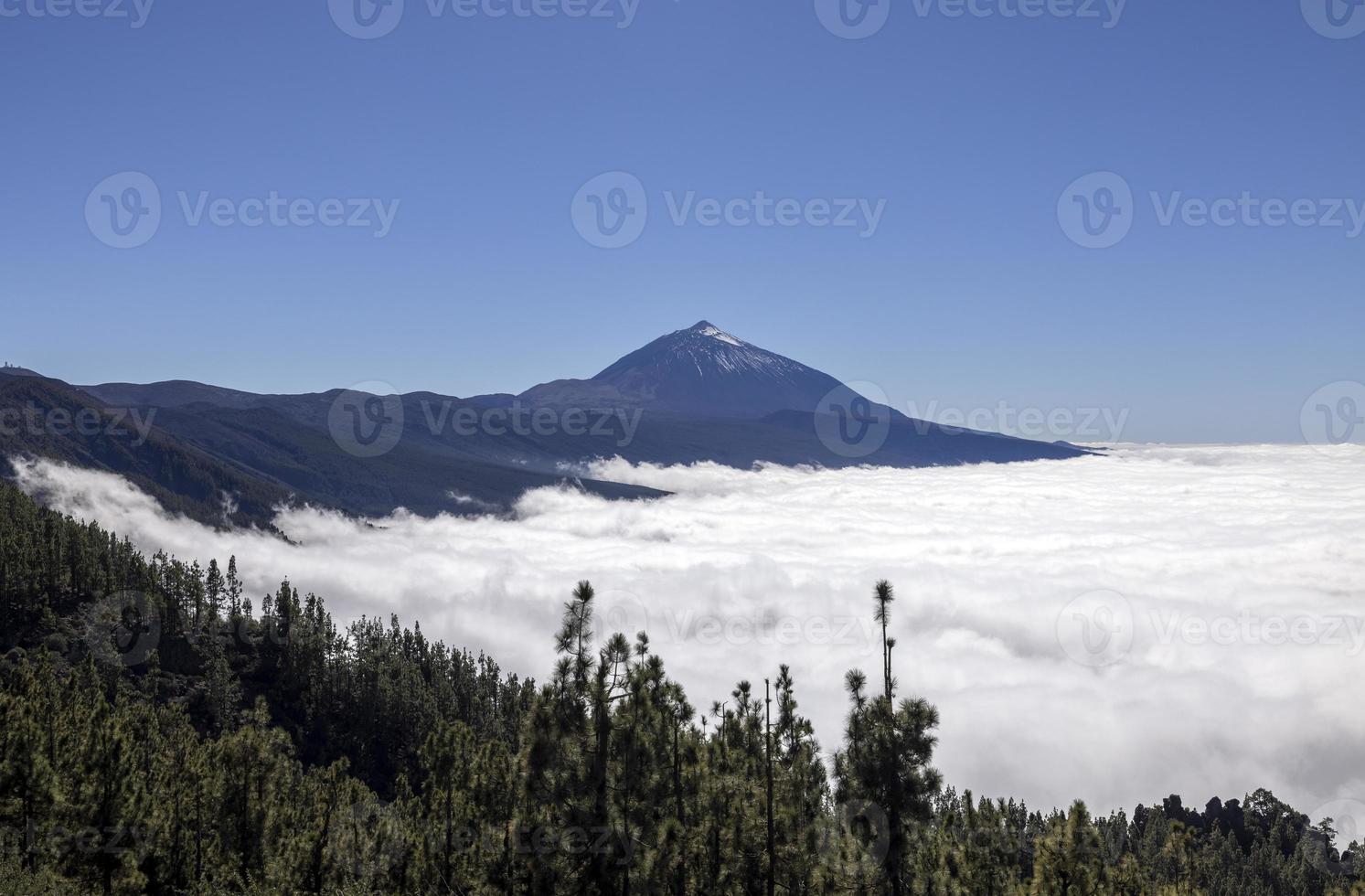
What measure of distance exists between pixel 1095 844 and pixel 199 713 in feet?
547

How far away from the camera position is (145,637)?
17288 centimetres

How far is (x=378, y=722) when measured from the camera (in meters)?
172

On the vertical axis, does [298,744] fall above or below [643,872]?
below

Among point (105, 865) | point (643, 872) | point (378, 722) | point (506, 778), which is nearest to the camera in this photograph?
point (643, 872)

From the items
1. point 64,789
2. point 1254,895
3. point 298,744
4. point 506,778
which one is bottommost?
point 1254,895

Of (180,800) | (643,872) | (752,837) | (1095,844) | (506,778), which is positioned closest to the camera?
(643,872)

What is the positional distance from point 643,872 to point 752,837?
8.15 m

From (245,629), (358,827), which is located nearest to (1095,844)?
(358,827)

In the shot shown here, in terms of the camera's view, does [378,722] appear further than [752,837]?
Yes

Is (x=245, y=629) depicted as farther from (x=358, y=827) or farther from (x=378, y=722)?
(x=358, y=827)

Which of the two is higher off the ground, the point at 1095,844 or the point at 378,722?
the point at 1095,844

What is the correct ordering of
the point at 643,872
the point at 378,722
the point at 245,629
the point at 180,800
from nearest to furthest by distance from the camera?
the point at 643,872 < the point at 180,800 < the point at 378,722 < the point at 245,629

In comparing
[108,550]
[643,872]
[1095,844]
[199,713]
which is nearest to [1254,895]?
[1095,844]

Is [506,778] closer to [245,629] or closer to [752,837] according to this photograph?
[752,837]
